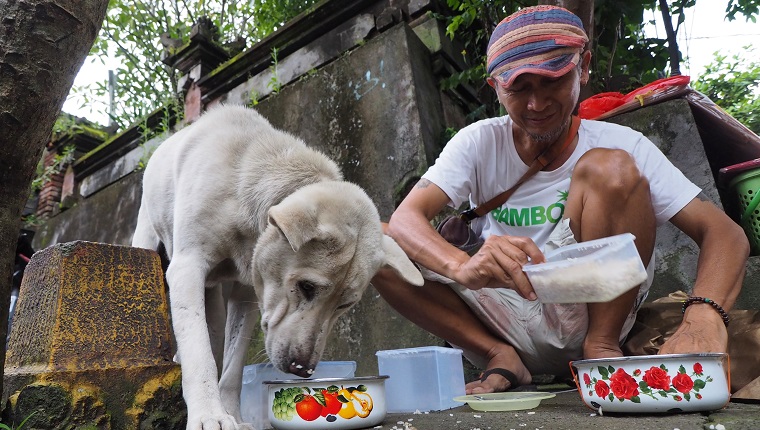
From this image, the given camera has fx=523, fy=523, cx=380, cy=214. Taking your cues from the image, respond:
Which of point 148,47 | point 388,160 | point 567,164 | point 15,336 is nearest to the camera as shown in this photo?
point 15,336

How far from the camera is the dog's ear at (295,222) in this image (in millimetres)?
1850

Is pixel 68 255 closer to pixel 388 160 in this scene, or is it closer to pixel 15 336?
pixel 15 336

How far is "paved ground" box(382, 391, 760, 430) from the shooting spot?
1.39 meters

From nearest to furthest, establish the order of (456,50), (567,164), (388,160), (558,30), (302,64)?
(558,30), (567,164), (388,160), (456,50), (302,64)

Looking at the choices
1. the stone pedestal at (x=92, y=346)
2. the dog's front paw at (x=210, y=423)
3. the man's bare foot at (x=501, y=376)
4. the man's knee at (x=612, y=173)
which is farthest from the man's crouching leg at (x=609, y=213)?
the stone pedestal at (x=92, y=346)

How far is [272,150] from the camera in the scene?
2420 millimetres

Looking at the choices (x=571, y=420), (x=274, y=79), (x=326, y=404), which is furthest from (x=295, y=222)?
(x=274, y=79)

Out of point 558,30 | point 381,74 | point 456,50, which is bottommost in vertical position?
point 558,30

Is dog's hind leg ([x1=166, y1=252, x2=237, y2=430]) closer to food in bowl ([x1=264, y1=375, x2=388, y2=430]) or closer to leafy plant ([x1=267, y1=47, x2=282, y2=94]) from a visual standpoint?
food in bowl ([x1=264, y1=375, x2=388, y2=430])

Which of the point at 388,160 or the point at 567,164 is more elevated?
the point at 388,160

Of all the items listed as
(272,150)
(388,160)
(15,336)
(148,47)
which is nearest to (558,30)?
(272,150)

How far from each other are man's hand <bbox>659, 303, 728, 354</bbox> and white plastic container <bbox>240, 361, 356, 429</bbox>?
4.75 feet

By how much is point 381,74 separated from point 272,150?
2.05m

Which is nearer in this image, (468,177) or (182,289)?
(182,289)
